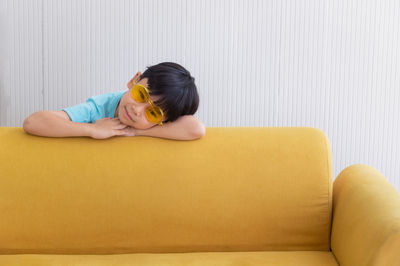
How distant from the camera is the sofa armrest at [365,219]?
1.21m

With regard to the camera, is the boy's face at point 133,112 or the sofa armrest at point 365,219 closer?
the sofa armrest at point 365,219

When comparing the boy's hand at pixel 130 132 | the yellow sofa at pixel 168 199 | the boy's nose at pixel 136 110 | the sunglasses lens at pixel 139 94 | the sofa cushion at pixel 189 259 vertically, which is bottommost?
the sofa cushion at pixel 189 259

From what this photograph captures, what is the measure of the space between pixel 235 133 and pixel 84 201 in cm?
62

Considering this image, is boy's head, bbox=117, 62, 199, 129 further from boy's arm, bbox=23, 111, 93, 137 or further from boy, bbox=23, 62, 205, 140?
boy's arm, bbox=23, 111, 93, 137

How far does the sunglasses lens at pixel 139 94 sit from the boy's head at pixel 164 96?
0.02 meters

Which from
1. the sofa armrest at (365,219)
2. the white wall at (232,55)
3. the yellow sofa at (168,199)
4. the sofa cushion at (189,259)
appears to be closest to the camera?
the sofa armrest at (365,219)

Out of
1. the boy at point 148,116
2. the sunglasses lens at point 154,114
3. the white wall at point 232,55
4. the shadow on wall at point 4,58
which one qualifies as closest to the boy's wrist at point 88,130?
the boy at point 148,116

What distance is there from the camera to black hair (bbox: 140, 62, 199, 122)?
1611 millimetres

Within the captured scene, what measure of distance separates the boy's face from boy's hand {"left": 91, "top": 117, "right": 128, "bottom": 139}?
0.02m

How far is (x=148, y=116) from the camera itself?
1.63 meters

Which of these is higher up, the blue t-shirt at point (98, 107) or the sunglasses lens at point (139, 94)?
the sunglasses lens at point (139, 94)

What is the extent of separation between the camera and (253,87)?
225 centimetres

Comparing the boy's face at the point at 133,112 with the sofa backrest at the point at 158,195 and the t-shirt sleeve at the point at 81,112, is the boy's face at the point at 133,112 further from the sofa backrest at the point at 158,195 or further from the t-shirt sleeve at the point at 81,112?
the t-shirt sleeve at the point at 81,112

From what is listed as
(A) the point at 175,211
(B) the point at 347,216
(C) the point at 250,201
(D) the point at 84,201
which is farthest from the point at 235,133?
(D) the point at 84,201
